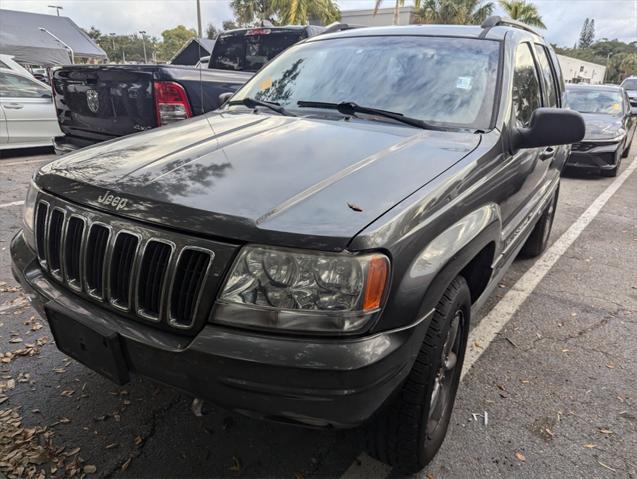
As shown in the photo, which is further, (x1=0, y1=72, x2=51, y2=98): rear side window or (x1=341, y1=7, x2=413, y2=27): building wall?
(x1=341, y1=7, x2=413, y2=27): building wall

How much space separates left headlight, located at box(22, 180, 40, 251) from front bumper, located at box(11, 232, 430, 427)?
2.76 ft

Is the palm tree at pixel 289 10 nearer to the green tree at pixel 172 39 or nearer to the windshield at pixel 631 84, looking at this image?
the windshield at pixel 631 84

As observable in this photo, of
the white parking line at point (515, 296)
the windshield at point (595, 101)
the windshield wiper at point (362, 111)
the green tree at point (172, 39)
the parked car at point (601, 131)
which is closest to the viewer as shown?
the windshield wiper at point (362, 111)

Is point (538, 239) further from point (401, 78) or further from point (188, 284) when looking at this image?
point (188, 284)

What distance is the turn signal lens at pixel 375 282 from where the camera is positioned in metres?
1.51

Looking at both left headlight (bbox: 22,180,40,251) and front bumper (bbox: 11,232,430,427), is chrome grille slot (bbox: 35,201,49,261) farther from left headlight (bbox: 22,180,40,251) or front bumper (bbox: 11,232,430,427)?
front bumper (bbox: 11,232,430,427)

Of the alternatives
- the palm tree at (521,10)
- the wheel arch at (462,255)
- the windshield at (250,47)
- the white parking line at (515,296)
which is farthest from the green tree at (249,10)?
the wheel arch at (462,255)

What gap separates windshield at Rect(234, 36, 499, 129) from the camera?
260 cm

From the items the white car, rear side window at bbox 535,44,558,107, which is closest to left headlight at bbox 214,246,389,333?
rear side window at bbox 535,44,558,107

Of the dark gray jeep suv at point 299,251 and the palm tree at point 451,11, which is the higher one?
the palm tree at point 451,11

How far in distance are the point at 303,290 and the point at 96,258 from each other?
2.74 feet

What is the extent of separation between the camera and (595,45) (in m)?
120

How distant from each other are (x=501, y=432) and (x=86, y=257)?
2060mm

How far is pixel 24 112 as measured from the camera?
8.13m
